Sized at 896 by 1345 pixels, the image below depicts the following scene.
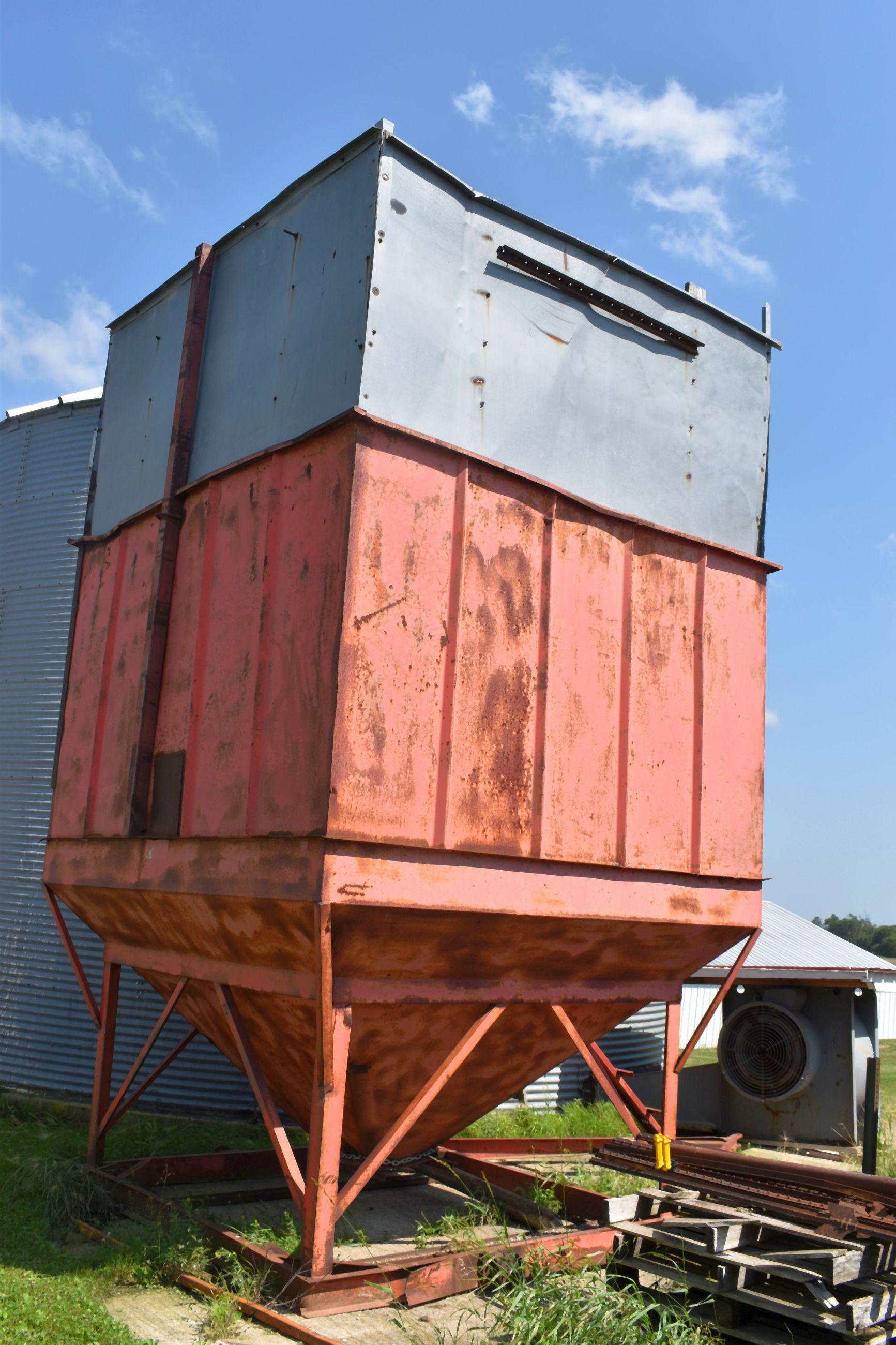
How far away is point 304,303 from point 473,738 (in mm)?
3054

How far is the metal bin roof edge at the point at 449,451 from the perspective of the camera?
6.43 m

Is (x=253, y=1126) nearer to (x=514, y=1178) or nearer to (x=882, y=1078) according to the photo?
(x=514, y=1178)

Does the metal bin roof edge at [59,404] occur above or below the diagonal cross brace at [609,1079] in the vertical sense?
above

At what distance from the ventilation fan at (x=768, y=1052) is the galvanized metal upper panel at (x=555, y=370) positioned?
619 centimetres

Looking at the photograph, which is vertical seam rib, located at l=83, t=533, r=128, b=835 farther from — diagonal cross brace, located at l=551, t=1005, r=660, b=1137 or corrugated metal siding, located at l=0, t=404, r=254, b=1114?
diagonal cross brace, located at l=551, t=1005, r=660, b=1137

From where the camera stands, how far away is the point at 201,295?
820 centimetres

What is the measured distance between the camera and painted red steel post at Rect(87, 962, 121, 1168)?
26.8 ft

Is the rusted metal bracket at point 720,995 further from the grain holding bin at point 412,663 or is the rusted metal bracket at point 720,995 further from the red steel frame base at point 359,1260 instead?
the red steel frame base at point 359,1260

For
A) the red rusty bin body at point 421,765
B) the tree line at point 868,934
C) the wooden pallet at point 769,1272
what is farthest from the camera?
the tree line at point 868,934

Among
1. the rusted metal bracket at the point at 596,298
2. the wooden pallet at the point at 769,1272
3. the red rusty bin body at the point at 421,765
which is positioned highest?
the rusted metal bracket at the point at 596,298

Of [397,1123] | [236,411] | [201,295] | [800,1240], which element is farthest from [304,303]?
[800,1240]

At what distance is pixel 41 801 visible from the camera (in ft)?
36.7

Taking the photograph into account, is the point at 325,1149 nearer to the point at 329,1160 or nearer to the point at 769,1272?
the point at 329,1160

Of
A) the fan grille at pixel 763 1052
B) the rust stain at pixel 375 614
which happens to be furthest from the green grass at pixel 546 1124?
the rust stain at pixel 375 614
